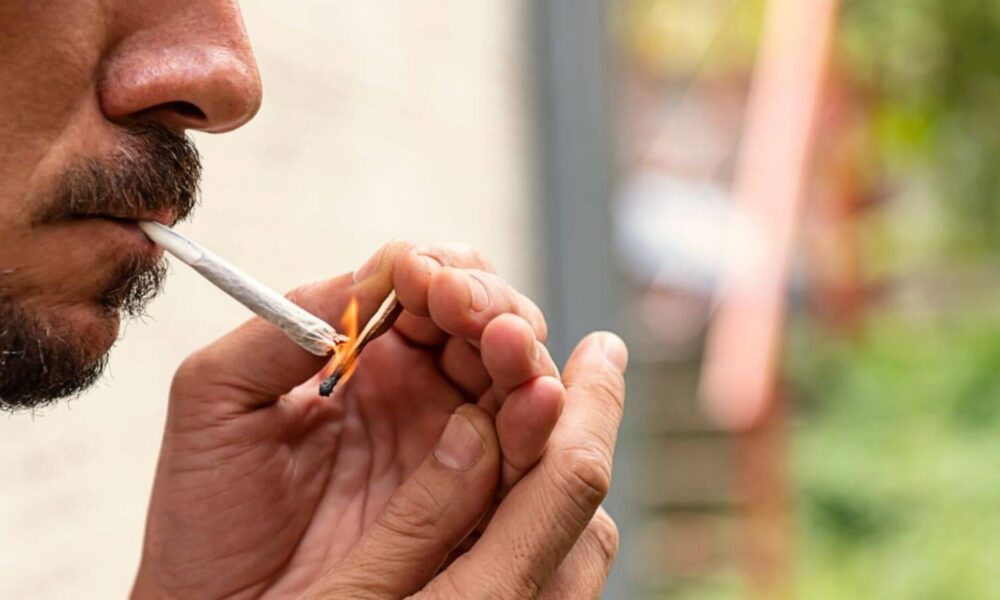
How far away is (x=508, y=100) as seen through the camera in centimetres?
377

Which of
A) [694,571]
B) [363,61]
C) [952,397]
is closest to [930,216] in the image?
[952,397]

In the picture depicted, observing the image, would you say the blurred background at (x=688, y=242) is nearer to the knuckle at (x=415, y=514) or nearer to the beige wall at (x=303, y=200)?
the beige wall at (x=303, y=200)

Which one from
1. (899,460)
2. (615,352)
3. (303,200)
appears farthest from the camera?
(899,460)

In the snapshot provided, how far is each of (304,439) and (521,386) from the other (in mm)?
303

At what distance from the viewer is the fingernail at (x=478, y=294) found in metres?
0.96

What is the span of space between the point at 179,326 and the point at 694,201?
12.9 ft

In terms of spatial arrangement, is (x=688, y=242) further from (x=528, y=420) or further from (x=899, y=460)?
(x=528, y=420)

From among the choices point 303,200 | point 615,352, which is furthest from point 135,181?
point 303,200

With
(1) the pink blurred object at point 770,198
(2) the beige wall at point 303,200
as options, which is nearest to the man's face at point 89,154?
(2) the beige wall at point 303,200

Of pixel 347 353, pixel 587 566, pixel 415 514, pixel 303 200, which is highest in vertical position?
pixel 347 353

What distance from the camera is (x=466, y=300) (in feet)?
3.15

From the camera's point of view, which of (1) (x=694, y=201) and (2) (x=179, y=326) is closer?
(2) (x=179, y=326)

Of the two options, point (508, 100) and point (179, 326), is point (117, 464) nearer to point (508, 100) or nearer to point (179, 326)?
point (179, 326)

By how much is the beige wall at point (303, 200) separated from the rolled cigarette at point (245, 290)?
54 centimetres
